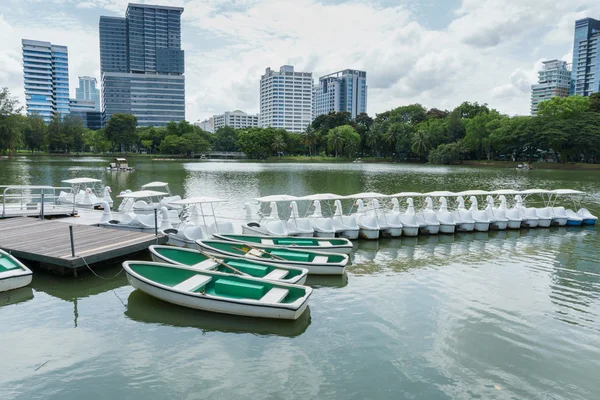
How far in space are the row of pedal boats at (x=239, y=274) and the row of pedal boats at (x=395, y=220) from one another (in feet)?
9.95

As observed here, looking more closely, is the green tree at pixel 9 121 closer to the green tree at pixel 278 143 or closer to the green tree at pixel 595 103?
the green tree at pixel 278 143

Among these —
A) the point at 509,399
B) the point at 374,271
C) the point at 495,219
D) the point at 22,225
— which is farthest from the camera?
the point at 495,219

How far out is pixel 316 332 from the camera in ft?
30.2

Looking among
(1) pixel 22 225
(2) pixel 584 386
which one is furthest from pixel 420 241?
(1) pixel 22 225

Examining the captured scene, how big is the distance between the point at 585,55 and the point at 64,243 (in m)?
228

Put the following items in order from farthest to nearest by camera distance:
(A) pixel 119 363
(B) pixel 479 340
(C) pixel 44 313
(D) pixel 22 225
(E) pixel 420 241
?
1. (E) pixel 420 241
2. (D) pixel 22 225
3. (C) pixel 44 313
4. (B) pixel 479 340
5. (A) pixel 119 363

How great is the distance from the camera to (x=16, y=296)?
1095cm

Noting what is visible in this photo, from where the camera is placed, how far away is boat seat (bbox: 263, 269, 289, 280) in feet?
36.4

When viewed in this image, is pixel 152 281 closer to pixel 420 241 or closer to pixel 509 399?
pixel 509 399

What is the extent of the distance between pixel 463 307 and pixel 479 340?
1950 mm

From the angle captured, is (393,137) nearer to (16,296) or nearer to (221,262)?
(221,262)

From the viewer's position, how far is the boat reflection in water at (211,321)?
30.2 feet

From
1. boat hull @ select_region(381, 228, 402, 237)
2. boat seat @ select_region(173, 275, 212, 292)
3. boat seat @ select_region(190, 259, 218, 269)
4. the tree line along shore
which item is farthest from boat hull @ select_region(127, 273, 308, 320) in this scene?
the tree line along shore

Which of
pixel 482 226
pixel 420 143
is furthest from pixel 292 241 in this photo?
pixel 420 143
